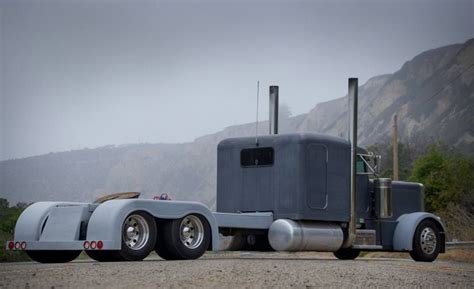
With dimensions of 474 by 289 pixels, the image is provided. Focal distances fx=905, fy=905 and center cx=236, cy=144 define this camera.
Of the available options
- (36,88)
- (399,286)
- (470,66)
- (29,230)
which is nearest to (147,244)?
(29,230)

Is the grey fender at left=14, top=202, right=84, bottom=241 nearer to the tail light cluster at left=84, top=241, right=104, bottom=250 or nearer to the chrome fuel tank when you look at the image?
the tail light cluster at left=84, top=241, right=104, bottom=250

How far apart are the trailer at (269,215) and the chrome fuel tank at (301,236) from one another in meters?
0.02

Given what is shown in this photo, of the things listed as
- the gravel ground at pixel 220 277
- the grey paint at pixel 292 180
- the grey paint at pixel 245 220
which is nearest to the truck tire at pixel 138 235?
the gravel ground at pixel 220 277

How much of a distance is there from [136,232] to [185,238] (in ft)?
3.25

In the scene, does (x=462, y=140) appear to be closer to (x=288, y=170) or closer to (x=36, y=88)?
(x=36, y=88)

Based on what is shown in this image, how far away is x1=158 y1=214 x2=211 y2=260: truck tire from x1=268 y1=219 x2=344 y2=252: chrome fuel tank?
1705 mm

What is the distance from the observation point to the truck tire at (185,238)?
13.8 m

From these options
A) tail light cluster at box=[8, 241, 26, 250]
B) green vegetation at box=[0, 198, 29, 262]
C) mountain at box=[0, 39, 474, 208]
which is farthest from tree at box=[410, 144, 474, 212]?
tail light cluster at box=[8, 241, 26, 250]

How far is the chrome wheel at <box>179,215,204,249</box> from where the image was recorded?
14109mm

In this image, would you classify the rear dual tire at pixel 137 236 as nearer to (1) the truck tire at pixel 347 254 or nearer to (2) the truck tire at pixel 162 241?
(2) the truck tire at pixel 162 241

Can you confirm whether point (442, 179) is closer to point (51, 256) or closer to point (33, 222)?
point (51, 256)

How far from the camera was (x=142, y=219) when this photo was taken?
44.0 feet

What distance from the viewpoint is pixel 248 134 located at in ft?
342

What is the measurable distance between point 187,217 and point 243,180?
2.90 meters
